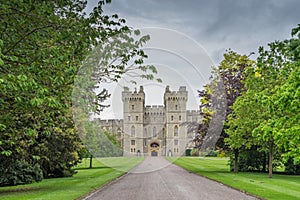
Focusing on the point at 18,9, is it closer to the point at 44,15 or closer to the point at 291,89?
the point at 44,15

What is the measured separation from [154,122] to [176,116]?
9.26 meters

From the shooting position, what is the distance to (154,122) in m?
53.8

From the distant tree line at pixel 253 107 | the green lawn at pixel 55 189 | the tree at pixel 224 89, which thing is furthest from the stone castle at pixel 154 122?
the green lawn at pixel 55 189

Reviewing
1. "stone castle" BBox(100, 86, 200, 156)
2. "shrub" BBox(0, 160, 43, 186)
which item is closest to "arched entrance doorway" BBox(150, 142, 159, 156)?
"stone castle" BBox(100, 86, 200, 156)

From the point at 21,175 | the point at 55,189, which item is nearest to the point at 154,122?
the point at 21,175

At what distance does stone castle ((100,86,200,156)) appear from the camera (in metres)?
35.0

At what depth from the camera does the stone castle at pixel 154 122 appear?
3503cm

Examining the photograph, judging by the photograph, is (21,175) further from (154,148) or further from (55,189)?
(154,148)

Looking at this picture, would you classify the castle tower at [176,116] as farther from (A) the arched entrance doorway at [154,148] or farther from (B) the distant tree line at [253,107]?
(A) the arched entrance doorway at [154,148]

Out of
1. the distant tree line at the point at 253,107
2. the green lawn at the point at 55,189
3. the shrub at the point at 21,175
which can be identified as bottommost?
the green lawn at the point at 55,189

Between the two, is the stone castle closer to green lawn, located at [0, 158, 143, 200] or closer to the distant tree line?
the distant tree line

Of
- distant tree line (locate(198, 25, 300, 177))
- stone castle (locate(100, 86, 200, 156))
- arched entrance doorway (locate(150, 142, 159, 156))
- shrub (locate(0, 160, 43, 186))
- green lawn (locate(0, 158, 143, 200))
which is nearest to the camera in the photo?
distant tree line (locate(198, 25, 300, 177))

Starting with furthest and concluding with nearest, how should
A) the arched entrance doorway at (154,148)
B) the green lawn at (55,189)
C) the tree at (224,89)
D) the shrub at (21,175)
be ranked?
the arched entrance doorway at (154,148) → the tree at (224,89) → the shrub at (21,175) → the green lawn at (55,189)

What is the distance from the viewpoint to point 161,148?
9600 centimetres
